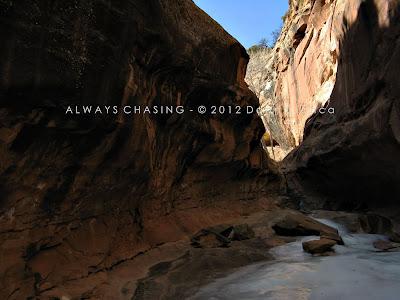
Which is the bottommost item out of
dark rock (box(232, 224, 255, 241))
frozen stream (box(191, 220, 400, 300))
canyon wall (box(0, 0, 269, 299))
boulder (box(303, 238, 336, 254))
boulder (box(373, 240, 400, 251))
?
frozen stream (box(191, 220, 400, 300))

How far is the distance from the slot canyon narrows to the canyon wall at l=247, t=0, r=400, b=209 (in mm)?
75

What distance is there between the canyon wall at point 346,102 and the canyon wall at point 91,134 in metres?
4.44

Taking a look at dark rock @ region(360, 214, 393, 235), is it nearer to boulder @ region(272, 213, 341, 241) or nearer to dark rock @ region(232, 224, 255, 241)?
boulder @ region(272, 213, 341, 241)

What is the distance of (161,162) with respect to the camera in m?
7.53

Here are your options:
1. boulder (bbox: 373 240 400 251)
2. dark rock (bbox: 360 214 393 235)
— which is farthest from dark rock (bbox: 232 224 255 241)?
dark rock (bbox: 360 214 393 235)

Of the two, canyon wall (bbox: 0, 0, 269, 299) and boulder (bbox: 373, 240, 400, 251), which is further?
boulder (bbox: 373, 240, 400, 251)

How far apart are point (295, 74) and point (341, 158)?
1153 centimetres

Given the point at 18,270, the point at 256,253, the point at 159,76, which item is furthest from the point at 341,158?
the point at 18,270

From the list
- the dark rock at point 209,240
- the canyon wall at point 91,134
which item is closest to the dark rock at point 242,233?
the dark rock at point 209,240

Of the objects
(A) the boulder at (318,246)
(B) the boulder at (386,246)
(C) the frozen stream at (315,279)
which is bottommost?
(C) the frozen stream at (315,279)

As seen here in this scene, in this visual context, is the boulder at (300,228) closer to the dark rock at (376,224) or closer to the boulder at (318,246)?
the boulder at (318,246)

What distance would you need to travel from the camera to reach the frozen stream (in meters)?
4.11

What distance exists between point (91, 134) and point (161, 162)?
9.20 feet

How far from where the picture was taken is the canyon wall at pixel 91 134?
388cm
